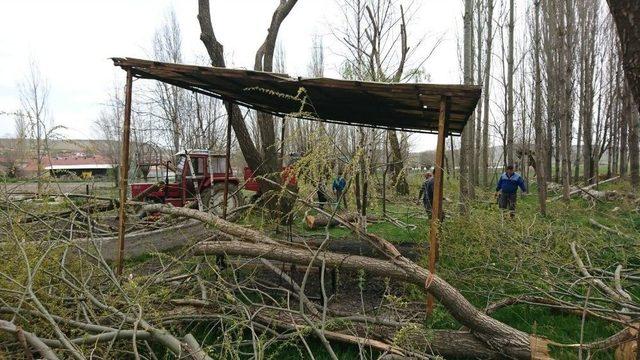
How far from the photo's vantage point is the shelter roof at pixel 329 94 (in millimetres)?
3635

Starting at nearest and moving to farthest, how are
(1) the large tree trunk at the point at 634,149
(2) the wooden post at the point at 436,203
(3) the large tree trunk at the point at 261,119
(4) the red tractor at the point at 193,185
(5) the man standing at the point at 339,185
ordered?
(2) the wooden post at the point at 436,203, (5) the man standing at the point at 339,185, (3) the large tree trunk at the point at 261,119, (4) the red tractor at the point at 193,185, (1) the large tree trunk at the point at 634,149

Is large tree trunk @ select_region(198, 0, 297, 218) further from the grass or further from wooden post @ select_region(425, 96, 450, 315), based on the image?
wooden post @ select_region(425, 96, 450, 315)

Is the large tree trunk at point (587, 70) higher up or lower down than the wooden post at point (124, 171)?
higher up

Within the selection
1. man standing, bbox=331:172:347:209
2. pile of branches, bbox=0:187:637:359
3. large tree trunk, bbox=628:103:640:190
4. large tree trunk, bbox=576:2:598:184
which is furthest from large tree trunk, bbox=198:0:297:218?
large tree trunk, bbox=576:2:598:184

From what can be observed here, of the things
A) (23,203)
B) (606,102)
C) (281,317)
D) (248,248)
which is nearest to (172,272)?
(248,248)

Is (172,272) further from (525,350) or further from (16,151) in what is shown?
(525,350)

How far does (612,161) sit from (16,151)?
27481mm

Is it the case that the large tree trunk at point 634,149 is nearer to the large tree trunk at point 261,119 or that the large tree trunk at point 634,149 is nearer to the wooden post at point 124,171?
the large tree trunk at point 261,119

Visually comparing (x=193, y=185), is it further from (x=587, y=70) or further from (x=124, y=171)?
(x=587, y=70)

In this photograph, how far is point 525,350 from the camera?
3.01 metres

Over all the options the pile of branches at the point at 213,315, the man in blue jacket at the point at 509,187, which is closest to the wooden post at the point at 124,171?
the pile of branches at the point at 213,315

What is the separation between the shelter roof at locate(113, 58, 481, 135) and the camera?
3.63 m

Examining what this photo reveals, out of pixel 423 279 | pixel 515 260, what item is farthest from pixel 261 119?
pixel 423 279

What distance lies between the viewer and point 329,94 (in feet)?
14.8
